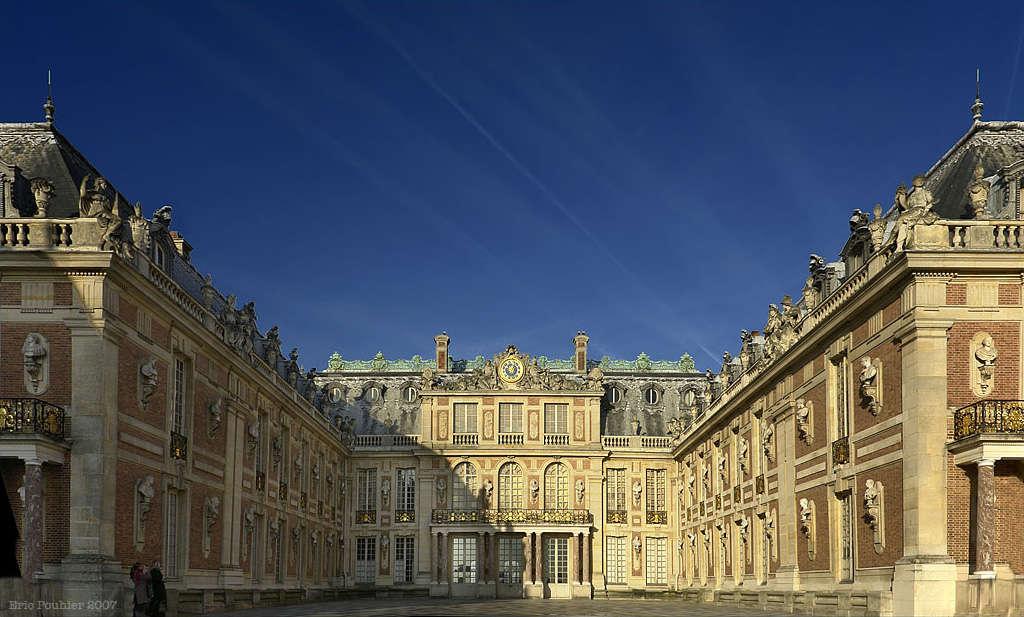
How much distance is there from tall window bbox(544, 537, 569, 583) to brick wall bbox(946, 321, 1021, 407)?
131 ft

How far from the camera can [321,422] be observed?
53875 mm

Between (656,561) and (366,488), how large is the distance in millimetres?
15927

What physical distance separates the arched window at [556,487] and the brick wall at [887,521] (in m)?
35.1

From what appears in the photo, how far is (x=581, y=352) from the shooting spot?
70.7 metres

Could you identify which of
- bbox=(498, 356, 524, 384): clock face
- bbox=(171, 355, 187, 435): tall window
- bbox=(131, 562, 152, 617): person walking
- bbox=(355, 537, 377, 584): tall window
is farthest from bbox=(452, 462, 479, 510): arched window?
bbox=(131, 562, 152, 617): person walking

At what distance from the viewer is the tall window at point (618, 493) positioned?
64.6 meters

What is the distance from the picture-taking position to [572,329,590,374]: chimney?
70.6 meters

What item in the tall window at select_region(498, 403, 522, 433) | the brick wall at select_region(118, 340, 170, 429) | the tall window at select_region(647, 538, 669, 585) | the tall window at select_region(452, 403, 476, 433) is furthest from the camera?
the tall window at select_region(498, 403, 522, 433)

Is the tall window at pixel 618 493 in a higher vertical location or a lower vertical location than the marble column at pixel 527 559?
higher

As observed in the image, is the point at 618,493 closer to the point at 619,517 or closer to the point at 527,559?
the point at 619,517

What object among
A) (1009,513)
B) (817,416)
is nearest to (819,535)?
(817,416)

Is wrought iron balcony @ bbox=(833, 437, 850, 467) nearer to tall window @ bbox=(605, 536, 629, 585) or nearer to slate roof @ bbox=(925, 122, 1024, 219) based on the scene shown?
slate roof @ bbox=(925, 122, 1024, 219)

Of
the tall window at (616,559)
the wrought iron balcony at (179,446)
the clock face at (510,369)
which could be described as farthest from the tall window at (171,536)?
the tall window at (616,559)

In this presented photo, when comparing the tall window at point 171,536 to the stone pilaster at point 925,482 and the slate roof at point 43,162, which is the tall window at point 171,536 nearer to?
the slate roof at point 43,162
